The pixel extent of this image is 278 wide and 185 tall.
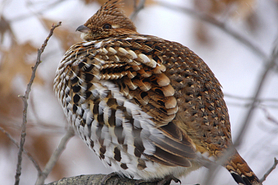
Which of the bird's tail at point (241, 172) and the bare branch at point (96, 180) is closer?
the bird's tail at point (241, 172)

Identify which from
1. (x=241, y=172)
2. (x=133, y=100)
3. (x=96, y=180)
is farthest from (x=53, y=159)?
(x=241, y=172)

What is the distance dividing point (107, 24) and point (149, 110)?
1853 millimetres

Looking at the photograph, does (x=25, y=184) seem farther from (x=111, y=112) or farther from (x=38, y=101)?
(x=111, y=112)

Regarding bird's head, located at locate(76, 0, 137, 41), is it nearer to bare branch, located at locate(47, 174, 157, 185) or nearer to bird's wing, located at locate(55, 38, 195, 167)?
bird's wing, located at locate(55, 38, 195, 167)

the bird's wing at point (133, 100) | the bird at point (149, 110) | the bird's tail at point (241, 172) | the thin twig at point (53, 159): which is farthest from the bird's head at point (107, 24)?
the bird's tail at point (241, 172)

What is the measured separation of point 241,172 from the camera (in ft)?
9.92

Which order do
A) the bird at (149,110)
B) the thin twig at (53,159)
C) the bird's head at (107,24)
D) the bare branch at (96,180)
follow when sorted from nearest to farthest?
the bird at (149,110) → the thin twig at (53,159) → the bare branch at (96,180) → the bird's head at (107,24)

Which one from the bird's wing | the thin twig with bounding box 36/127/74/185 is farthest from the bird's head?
the thin twig with bounding box 36/127/74/185

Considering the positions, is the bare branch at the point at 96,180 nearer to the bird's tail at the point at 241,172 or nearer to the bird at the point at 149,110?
the bird at the point at 149,110

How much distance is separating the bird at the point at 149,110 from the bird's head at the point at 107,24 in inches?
31.1

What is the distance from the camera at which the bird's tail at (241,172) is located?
297cm

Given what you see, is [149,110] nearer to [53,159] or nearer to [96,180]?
[96,180]

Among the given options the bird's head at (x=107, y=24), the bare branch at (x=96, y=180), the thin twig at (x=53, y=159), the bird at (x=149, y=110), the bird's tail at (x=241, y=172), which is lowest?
the bare branch at (x=96, y=180)

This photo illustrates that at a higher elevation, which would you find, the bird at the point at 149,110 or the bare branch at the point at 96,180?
the bird at the point at 149,110
